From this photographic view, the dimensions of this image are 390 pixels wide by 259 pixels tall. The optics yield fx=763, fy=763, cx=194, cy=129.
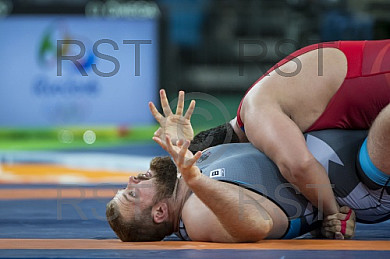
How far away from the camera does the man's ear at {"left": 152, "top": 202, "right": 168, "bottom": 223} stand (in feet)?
10.4

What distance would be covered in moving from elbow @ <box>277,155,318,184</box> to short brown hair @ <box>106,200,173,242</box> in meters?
0.54

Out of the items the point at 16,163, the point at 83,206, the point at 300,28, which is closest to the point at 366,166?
the point at 83,206

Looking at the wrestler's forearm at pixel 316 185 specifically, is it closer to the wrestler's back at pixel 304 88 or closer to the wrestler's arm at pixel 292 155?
the wrestler's arm at pixel 292 155

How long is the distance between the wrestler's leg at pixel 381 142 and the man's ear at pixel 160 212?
0.88 m

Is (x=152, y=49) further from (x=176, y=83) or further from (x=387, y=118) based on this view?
(x=387, y=118)

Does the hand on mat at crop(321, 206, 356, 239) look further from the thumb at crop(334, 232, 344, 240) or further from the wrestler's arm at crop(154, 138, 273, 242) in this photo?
the wrestler's arm at crop(154, 138, 273, 242)

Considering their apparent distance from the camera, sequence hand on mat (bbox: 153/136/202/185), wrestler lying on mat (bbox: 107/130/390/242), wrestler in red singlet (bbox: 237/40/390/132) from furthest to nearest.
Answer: wrestler in red singlet (bbox: 237/40/390/132) < wrestler lying on mat (bbox: 107/130/390/242) < hand on mat (bbox: 153/136/202/185)

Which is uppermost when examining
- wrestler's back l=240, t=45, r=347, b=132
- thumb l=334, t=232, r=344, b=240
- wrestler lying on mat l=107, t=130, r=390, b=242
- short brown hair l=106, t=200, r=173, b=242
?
wrestler's back l=240, t=45, r=347, b=132

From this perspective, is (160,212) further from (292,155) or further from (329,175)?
(329,175)

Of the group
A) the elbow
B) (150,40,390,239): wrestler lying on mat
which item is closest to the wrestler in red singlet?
(150,40,390,239): wrestler lying on mat

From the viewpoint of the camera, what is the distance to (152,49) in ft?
32.2

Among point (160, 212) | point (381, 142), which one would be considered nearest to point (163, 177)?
point (160, 212)

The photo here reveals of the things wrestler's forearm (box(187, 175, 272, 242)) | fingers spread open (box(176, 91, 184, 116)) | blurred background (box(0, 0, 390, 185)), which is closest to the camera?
wrestler's forearm (box(187, 175, 272, 242))

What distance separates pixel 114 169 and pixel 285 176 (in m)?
3.58
